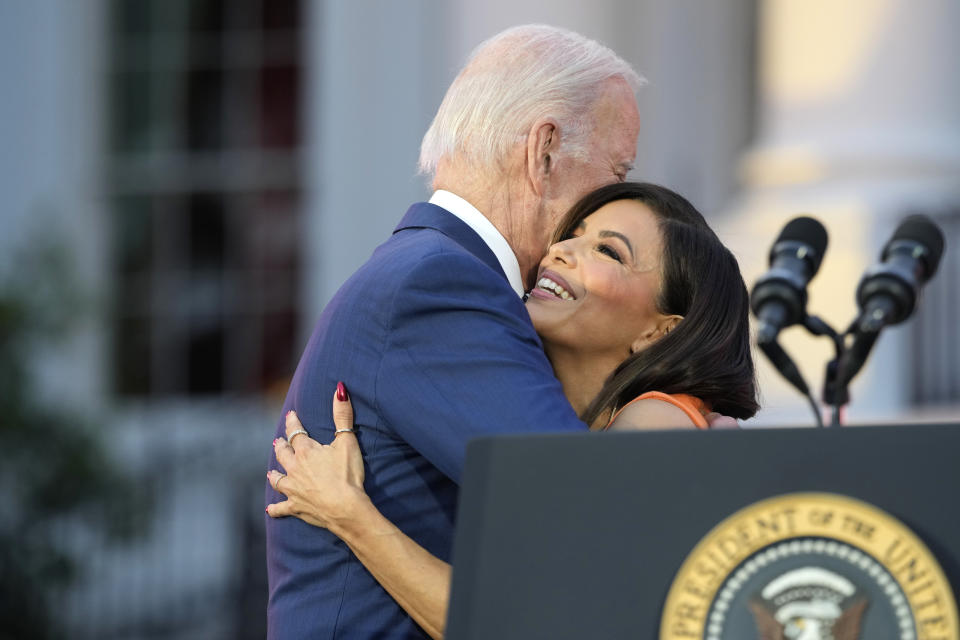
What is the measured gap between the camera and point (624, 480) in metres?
1.70

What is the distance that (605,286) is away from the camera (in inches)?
110

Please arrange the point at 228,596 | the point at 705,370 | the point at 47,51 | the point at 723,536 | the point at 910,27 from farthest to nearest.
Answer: the point at 47,51, the point at 228,596, the point at 910,27, the point at 705,370, the point at 723,536

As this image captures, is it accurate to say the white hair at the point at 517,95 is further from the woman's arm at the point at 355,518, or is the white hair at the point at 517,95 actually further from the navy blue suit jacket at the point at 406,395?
the woman's arm at the point at 355,518

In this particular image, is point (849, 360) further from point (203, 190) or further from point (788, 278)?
point (203, 190)

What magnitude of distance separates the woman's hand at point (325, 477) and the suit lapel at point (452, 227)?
14.3 inches

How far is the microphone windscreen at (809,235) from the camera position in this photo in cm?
316

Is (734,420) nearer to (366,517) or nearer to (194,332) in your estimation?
(366,517)

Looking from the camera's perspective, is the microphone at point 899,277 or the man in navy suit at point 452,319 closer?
the man in navy suit at point 452,319

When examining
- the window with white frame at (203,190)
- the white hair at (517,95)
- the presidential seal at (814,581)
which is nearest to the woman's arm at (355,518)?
the white hair at (517,95)

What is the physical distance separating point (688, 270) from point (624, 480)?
1203mm

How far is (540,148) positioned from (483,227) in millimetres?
189

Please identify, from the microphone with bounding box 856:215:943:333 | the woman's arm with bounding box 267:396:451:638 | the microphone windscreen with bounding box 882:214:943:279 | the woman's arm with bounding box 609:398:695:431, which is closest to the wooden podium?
the woman's arm with bounding box 267:396:451:638

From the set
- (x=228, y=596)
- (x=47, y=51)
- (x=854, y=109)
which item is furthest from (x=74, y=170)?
(x=854, y=109)

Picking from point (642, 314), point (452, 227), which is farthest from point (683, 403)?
point (452, 227)
